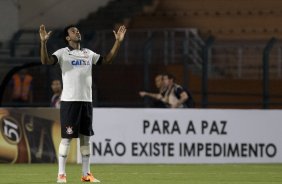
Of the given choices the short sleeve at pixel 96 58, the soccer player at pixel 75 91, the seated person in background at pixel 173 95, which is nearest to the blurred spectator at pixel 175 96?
the seated person in background at pixel 173 95

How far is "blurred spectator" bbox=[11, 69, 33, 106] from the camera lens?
25.1 m

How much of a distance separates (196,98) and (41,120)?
6226mm

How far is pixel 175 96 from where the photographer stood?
2309 cm

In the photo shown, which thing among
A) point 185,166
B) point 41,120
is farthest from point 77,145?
point 185,166

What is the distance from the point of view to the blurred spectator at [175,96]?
22.9 metres

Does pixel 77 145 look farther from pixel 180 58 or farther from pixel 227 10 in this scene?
pixel 227 10

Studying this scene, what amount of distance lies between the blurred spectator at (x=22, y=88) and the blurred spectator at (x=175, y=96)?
3377mm

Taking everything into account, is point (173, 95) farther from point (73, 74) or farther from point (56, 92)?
point (73, 74)

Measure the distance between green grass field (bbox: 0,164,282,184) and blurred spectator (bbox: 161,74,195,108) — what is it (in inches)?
79.6

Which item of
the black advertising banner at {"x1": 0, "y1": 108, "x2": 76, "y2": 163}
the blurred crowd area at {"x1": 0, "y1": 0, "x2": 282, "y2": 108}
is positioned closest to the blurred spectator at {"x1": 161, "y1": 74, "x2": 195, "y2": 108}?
the blurred crowd area at {"x1": 0, "y1": 0, "x2": 282, "y2": 108}

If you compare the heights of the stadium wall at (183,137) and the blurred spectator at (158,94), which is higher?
the blurred spectator at (158,94)

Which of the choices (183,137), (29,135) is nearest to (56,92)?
(29,135)

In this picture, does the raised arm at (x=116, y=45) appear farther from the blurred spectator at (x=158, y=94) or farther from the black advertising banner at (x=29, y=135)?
the blurred spectator at (x=158, y=94)

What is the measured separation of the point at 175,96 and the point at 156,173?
499 cm
